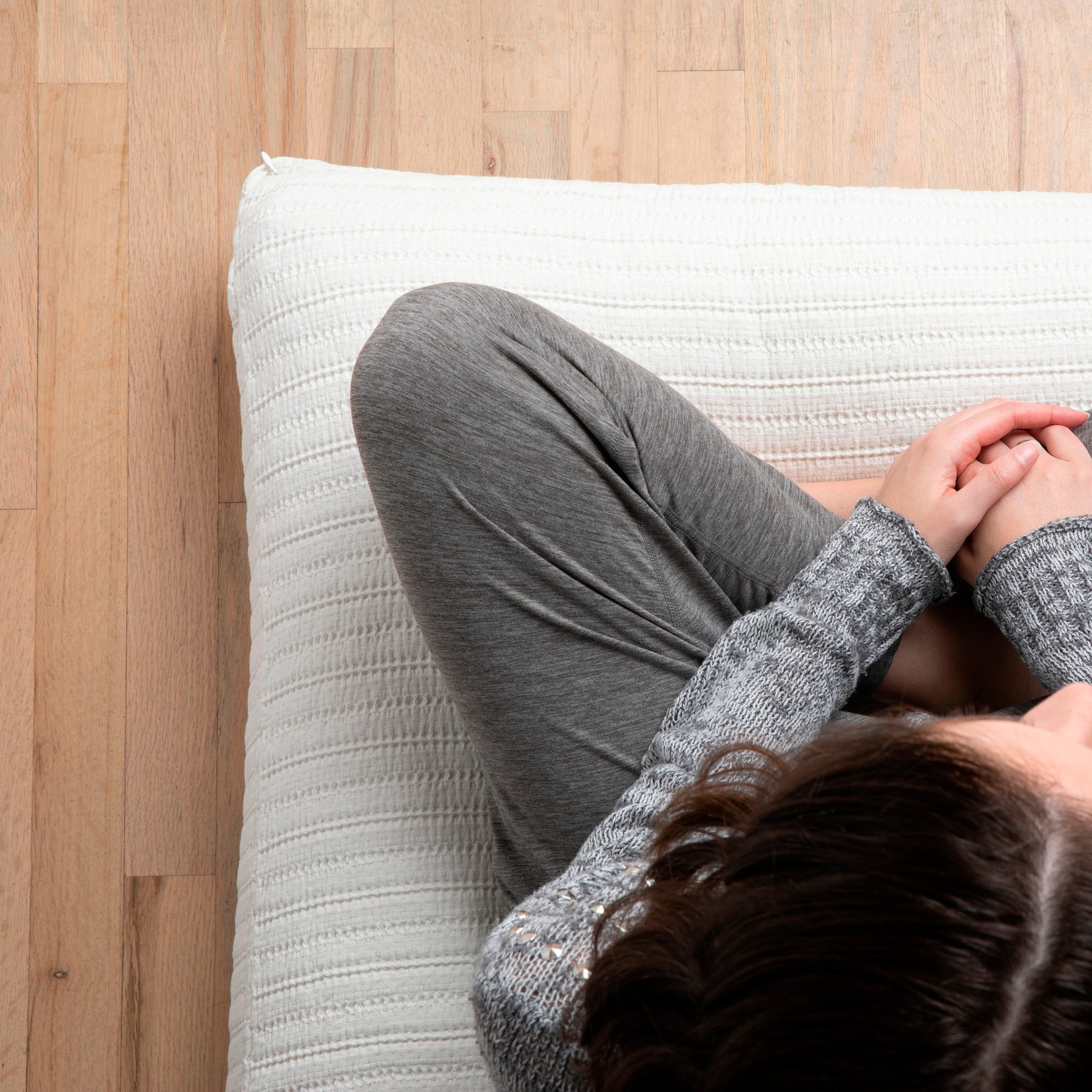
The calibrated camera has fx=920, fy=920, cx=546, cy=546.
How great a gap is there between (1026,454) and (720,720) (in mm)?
310

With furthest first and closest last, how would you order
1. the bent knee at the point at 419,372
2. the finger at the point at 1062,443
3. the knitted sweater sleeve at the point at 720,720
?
the finger at the point at 1062,443 → the bent knee at the point at 419,372 → the knitted sweater sleeve at the point at 720,720

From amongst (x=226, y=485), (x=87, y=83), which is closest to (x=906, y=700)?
(x=226, y=485)

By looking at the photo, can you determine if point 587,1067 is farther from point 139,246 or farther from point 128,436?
point 139,246

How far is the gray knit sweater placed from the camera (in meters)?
0.58

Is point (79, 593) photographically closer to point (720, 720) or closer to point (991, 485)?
point (720, 720)

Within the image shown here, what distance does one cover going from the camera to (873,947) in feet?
1.24

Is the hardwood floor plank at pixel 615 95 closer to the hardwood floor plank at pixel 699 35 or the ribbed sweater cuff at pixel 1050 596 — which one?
the hardwood floor plank at pixel 699 35

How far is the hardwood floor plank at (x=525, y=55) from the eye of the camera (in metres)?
1.08

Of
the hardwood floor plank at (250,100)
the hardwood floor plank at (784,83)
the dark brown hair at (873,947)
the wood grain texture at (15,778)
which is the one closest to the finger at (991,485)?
the dark brown hair at (873,947)

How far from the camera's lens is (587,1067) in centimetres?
45

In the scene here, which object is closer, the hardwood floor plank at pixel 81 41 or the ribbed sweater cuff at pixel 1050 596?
the ribbed sweater cuff at pixel 1050 596

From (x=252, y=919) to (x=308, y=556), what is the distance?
11.5 inches

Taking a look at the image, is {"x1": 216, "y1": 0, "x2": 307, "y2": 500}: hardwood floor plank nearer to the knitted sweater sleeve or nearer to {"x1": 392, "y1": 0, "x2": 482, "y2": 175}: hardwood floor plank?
{"x1": 392, "y1": 0, "x2": 482, "y2": 175}: hardwood floor plank

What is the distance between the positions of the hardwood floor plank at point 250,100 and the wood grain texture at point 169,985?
1.58ft
